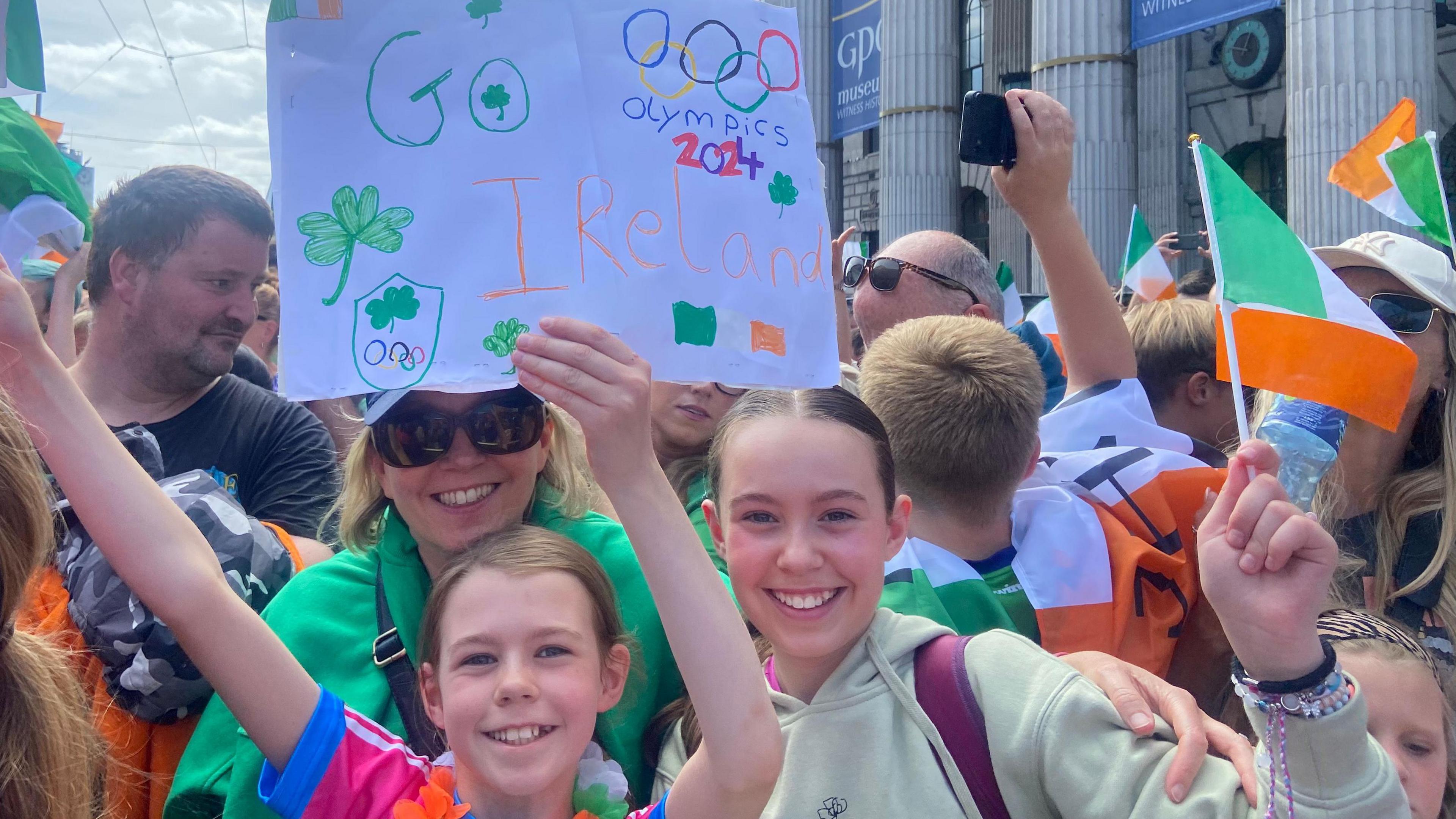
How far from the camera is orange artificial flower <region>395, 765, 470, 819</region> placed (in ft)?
5.37

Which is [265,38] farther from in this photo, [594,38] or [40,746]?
[40,746]

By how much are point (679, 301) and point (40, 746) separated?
0.92m

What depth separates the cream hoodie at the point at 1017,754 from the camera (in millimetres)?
1419

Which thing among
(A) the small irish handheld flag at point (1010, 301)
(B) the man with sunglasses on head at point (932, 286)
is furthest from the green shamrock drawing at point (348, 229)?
(A) the small irish handheld flag at point (1010, 301)

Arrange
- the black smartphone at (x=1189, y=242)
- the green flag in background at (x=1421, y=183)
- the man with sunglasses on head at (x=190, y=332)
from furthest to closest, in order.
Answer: the black smartphone at (x=1189, y=242)
the man with sunglasses on head at (x=190, y=332)
the green flag in background at (x=1421, y=183)

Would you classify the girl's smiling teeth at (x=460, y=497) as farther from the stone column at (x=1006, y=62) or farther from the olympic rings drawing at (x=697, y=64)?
the stone column at (x=1006, y=62)

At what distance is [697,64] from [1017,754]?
1.10 m

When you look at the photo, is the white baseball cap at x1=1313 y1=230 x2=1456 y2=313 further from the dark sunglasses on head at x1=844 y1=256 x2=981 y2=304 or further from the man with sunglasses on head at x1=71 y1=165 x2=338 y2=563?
the man with sunglasses on head at x1=71 y1=165 x2=338 y2=563

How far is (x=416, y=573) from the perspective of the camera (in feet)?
6.98

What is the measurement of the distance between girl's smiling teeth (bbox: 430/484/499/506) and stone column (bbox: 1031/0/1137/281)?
10902 mm

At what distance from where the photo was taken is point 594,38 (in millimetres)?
1630

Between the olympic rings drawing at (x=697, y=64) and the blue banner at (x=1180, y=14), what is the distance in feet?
30.0

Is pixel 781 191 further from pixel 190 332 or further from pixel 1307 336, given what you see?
pixel 190 332

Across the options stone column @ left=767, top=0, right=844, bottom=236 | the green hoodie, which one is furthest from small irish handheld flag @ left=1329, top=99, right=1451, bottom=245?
stone column @ left=767, top=0, right=844, bottom=236
